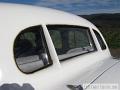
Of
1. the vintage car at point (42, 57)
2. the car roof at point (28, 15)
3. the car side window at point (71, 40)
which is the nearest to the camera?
the vintage car at point (42, 57)

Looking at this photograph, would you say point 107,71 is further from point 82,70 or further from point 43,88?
point 43,88

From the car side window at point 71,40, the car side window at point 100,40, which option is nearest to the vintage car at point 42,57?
the car side window at point 71,40

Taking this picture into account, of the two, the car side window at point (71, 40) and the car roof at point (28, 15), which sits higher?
the car roof at point (28, 15)

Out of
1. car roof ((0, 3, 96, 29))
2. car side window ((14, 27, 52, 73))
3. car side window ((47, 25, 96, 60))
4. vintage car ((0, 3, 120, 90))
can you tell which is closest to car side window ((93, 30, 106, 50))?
car side window ((47, 25, 96, 60))

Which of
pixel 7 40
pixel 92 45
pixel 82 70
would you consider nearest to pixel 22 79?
pixel 7 40

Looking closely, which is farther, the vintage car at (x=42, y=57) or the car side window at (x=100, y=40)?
the car side window at (x=100, y=40)

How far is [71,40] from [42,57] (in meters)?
1.60

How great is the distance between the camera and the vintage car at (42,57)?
3.02m

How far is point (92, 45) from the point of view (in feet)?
18.6

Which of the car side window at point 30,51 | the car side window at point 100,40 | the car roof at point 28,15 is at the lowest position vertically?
the car side window at point 100,40

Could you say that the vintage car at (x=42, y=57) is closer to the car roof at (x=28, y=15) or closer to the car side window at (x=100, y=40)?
the car roof at (x=28, y=15)

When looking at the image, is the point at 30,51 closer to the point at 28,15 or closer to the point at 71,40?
the point at 28,15

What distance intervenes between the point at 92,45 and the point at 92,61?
31.3 inches

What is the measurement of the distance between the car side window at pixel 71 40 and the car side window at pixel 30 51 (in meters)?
0.29
